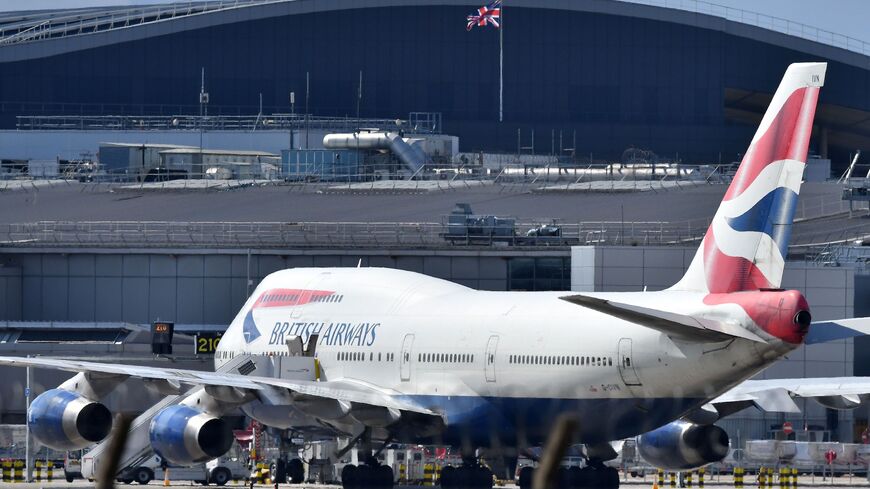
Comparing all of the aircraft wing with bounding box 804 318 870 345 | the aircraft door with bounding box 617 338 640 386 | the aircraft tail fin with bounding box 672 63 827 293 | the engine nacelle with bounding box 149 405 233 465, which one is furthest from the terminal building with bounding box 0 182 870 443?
the aircraft wing with bounding box 804 318 870 345

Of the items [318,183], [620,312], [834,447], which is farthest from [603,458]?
[318,183]

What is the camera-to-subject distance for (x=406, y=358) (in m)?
42.5

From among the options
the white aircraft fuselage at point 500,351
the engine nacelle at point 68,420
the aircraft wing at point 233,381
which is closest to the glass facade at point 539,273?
the white aircraft fuselage at point 500,351

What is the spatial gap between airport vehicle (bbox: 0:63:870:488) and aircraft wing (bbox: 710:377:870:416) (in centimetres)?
5

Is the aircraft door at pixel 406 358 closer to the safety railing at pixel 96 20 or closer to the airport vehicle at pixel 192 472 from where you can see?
the airport vehicle at pixel 192 472

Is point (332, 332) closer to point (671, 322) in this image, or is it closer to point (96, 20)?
point (671, 322)

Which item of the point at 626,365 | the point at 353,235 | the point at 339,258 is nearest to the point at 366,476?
the point at 626,365

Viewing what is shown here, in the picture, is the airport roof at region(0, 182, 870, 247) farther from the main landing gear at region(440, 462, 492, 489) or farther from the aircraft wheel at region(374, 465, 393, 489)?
the main landing gear at region(440, 462, 492, 489)

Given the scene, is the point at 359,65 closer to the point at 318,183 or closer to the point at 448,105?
the point at 448,105

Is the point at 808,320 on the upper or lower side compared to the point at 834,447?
upper

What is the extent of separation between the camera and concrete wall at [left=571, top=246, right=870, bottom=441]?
194ft

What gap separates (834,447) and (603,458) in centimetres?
1808

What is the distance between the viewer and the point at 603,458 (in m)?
42.5

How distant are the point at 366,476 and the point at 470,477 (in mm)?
2574
